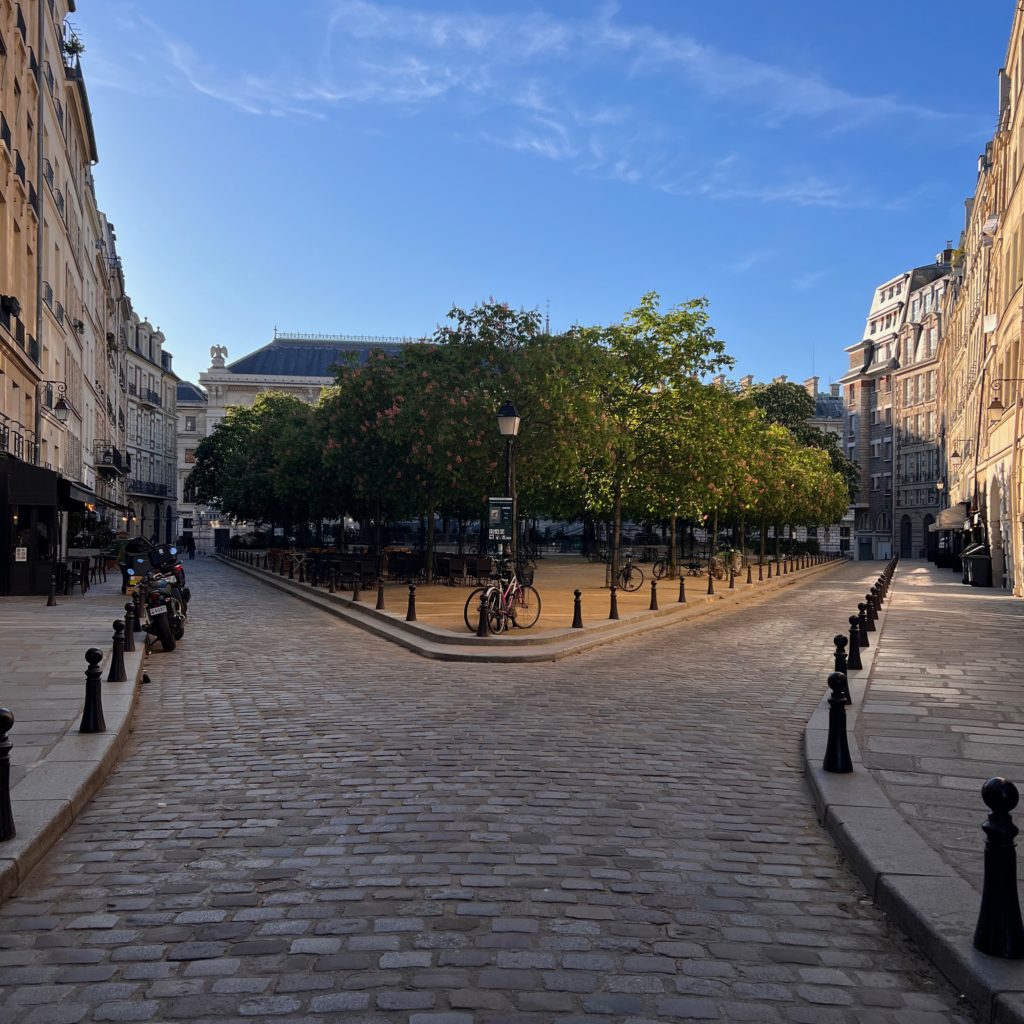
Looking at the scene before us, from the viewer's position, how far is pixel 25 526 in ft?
80.5

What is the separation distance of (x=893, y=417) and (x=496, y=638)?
82979 mm

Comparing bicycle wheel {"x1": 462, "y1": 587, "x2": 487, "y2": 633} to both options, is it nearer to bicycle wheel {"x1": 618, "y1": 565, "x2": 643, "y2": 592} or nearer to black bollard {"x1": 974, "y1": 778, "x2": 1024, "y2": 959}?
bicycle wheel {"x1": 618, "y1": 565, "x2": 643, "y2": 592}

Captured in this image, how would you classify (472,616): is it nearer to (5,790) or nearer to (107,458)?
(5,790)

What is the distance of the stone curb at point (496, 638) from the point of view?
14164mm

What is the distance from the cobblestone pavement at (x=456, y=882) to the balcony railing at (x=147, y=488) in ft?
226

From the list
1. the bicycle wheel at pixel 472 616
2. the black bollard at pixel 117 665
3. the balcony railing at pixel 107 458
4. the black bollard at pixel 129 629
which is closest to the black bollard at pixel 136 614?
the black bollard at pixel 129 629

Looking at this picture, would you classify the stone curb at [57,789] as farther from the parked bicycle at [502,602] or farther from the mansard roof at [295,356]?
the mansard roof at [295,356]

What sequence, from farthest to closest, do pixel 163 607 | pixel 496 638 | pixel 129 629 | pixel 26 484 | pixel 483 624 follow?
pixel 26 484, pixel 483 624, pixel 496 638, pixel 163 607, pixel 129 629

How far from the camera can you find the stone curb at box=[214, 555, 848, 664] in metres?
14.2

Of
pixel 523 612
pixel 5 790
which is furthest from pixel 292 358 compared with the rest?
pixel 5 790

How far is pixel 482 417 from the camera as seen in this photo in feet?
80.9

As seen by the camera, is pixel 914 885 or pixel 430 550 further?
pixel 430 550

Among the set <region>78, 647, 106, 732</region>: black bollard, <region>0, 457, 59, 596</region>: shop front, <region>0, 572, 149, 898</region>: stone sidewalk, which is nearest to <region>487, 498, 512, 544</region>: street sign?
<region>0, 572, 149, 898</region>: stone sidewalk

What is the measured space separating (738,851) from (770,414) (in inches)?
3039
